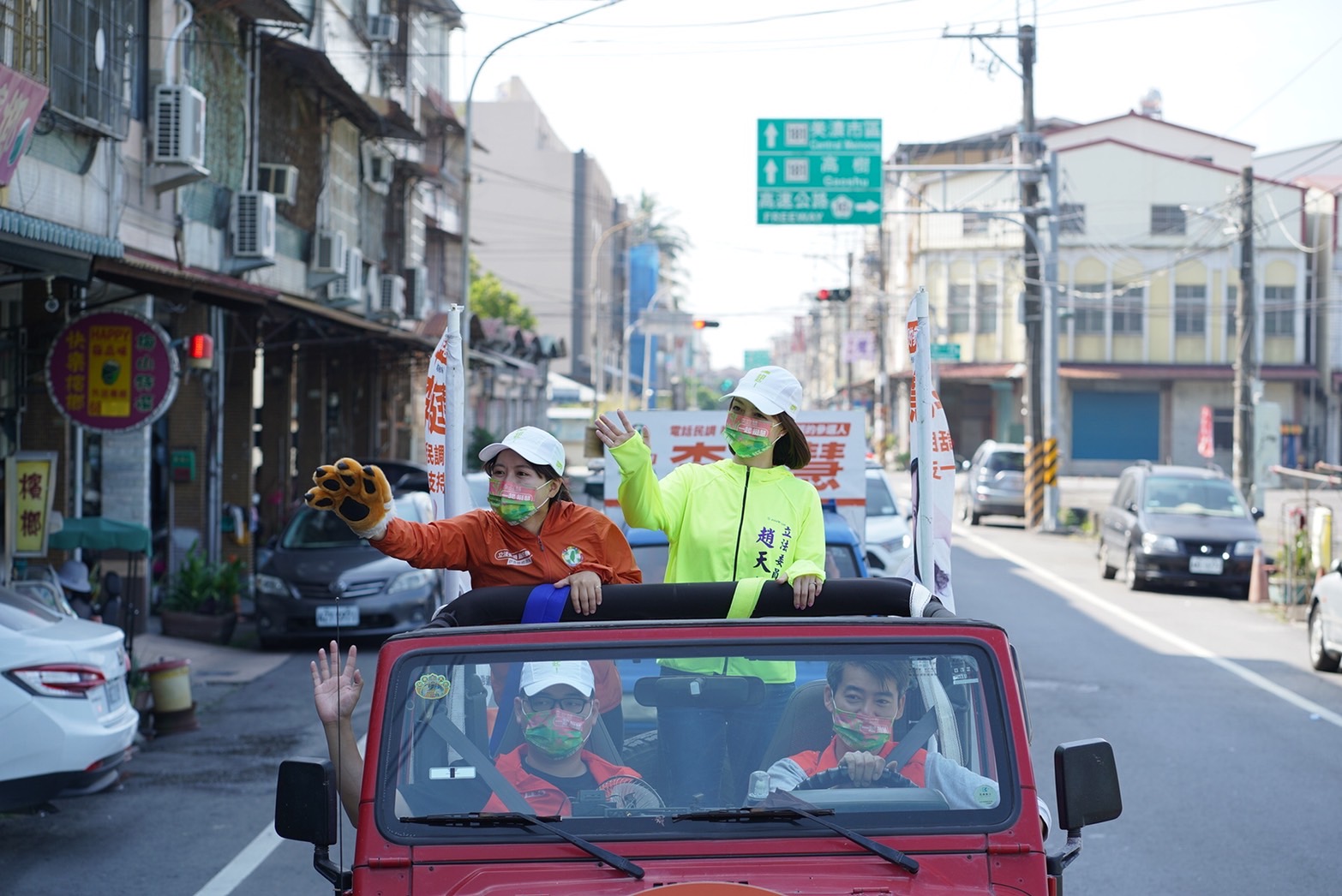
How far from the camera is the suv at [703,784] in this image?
318 cm

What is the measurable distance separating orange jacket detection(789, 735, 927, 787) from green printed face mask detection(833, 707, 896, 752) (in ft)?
0.08

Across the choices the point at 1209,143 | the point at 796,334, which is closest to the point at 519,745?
the point at 1209,143

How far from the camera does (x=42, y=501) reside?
39.7ft

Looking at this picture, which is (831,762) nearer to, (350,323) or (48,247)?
(48,247)

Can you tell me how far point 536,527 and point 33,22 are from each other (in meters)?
8.62

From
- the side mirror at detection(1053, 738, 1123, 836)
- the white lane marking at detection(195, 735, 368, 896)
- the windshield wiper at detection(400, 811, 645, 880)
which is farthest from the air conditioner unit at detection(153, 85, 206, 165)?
the side mirror at detection(1053, 738, 1123, 836)

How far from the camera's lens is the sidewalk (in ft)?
43.2

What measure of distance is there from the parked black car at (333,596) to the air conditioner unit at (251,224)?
4922 mm

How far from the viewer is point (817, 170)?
89.9 ft

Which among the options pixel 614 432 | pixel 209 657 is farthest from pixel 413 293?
pixel 614 432

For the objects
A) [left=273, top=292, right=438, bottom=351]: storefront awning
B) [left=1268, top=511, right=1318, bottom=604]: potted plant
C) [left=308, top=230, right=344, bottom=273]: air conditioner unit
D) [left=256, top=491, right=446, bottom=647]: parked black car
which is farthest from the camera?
[left=308, top=230, right=344, bottom=273]: air conditioner unit

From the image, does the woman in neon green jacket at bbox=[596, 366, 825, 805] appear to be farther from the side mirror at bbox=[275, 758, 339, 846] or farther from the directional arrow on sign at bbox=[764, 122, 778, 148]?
the directional arrow on sign at bbox=[764, 122, 778, 148]

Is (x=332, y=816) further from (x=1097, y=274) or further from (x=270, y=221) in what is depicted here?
(x=1097, y=274)

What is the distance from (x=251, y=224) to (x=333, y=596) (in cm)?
583
